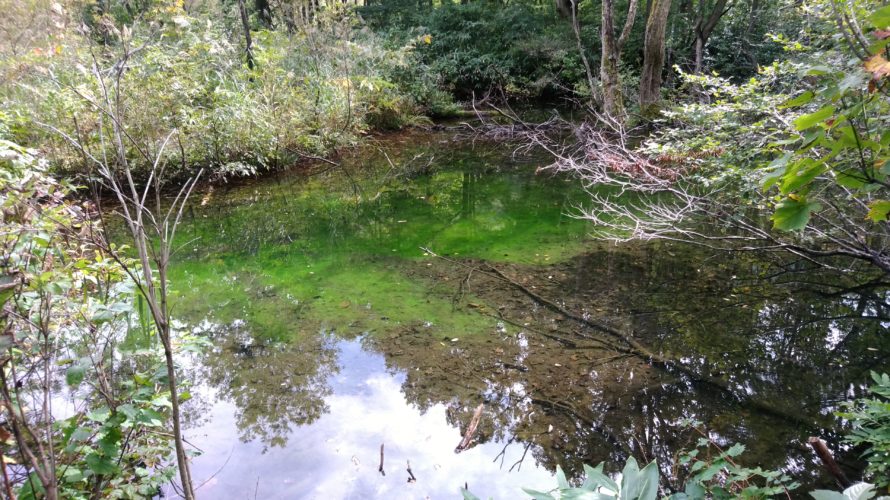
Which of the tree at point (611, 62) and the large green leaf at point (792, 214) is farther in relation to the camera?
the tree at point (611, 62)

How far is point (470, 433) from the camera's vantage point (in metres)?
2.57

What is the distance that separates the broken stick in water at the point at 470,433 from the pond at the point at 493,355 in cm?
2

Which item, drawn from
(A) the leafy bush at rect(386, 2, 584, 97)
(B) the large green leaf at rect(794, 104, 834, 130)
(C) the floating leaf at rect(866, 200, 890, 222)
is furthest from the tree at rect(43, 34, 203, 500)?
(A) the leafy bush at rect(386, 2, 584, 97)

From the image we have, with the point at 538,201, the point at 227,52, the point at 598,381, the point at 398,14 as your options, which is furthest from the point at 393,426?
the point at 398,14

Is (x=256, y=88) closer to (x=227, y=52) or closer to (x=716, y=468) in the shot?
(x=227, y=52)

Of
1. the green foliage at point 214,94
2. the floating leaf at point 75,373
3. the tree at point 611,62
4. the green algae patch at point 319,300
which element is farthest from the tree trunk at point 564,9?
the floating leaf at point 75,373

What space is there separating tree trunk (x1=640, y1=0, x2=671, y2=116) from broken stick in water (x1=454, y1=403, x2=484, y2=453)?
737cm

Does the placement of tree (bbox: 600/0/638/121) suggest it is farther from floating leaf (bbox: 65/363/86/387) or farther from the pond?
floating leaf (bbox: 65/363/86/387)

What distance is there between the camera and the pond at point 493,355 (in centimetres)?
242

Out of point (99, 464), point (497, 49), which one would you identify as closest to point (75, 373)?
point (99, 464)

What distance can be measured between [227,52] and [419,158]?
11.0 ft

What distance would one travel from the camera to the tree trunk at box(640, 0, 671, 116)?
26.8 feet

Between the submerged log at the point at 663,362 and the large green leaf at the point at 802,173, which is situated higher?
the large green leaf at the point at 802,173

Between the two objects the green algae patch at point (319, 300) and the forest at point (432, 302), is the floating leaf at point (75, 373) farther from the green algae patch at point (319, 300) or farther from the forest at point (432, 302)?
the green algae patch at point (319, 300)
